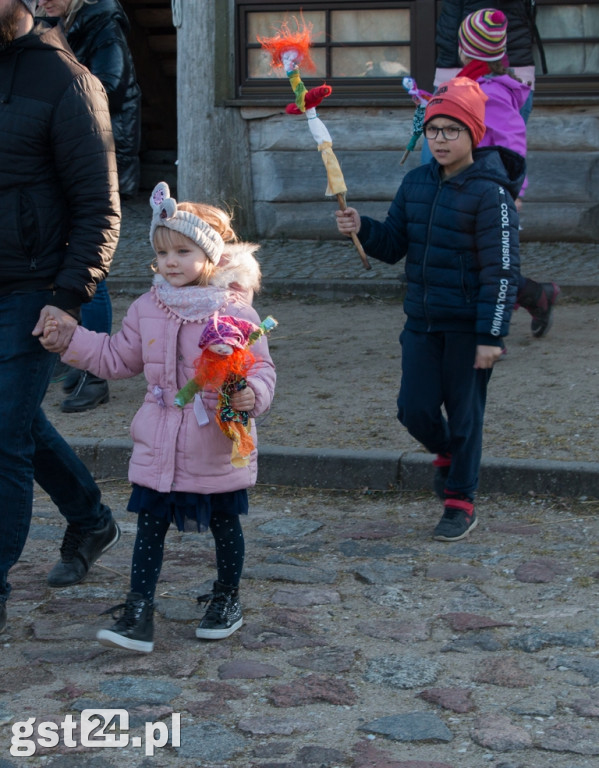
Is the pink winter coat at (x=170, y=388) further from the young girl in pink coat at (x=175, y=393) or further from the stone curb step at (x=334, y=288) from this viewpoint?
the stone curb step at (x=334, y=288)

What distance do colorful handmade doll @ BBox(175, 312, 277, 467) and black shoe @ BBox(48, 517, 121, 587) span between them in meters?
0.92

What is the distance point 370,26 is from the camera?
10094 millimetres

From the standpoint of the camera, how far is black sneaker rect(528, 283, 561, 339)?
7207mm

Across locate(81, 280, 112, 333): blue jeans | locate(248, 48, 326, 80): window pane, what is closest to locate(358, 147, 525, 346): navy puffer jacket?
locate(81, 280, 112, 333): blue jeans

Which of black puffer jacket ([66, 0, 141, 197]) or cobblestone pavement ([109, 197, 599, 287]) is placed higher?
black puffer jacket ([66, 0, 141, 197])

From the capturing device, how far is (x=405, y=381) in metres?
4.70

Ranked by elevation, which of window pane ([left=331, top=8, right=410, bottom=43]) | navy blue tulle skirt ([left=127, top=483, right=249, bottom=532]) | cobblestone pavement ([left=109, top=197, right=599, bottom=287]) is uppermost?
window pane ([left=331, top=8, right=410, bottom=43])

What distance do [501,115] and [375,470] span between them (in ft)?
6.71

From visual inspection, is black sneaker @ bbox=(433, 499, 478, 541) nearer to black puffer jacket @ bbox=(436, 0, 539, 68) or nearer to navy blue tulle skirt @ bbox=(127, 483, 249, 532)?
navy blue tulle skirt @ bbox=(127, 483, 249, 532)

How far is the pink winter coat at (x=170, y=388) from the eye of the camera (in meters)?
3.67

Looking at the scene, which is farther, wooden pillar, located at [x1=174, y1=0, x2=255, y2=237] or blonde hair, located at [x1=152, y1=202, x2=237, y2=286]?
wooden pillar, located at [x1=174, y1=0, x2=255, y2=237]

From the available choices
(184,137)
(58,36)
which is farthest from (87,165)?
(184,137)
